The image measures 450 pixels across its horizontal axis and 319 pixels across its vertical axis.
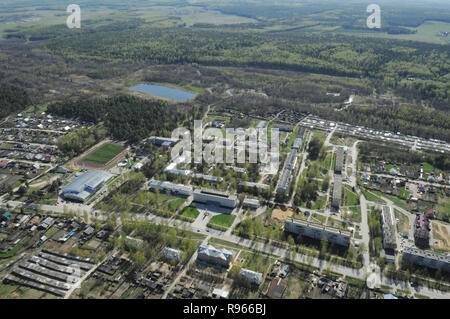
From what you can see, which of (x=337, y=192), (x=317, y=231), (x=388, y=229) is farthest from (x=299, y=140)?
(x=317, y=231)

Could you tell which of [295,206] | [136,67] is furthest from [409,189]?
[136,67]

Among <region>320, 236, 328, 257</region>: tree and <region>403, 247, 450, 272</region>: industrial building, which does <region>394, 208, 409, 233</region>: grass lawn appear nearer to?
<region>403, 247, 450, 272</region>: industrial building

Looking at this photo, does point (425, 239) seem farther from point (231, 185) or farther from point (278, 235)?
point (231, 185)

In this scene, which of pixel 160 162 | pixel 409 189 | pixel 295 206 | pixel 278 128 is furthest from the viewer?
pixel 278 128

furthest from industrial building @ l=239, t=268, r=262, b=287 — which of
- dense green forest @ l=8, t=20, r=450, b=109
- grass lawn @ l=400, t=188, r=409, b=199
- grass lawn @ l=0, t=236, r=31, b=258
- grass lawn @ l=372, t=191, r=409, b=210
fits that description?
dense green forest @ l=8, t=20, r=450, b=109

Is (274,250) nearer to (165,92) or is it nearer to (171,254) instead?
(171,254)

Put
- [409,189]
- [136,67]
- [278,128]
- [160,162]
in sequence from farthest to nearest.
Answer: [136,67] → [278,128] → [160,162] → [409,189]
